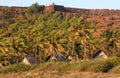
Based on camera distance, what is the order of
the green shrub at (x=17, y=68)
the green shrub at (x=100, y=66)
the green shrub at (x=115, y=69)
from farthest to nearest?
1. the green shrub at (x=17, y=68)
2. the green shrub at (x=100, y=66)
3. the green shrub at (x=115, y=69)

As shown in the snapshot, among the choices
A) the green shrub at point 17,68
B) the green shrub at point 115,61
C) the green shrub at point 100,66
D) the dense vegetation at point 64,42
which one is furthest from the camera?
the dense vegetation at point 64,42

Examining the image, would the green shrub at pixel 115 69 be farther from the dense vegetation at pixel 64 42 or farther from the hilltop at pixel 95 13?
the hilltop at pixel 95 13

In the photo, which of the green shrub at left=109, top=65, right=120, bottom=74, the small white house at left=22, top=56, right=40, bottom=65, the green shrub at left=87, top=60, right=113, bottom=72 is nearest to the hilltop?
the small white house at left=22, top=56, right=40, bottom=65

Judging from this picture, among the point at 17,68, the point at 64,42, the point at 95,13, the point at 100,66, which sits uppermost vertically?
the point at 100,66

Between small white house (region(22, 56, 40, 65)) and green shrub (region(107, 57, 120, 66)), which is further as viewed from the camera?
small white house (region(22, 56, 40, 65))

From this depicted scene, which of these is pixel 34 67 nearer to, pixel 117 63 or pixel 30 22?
pixel 117 63

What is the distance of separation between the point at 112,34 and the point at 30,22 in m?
58.2

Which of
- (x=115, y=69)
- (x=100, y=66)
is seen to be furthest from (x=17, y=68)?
(x=115, y=69)

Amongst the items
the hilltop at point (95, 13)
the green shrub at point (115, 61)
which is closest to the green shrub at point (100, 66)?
the green shrub at point (115, 61)

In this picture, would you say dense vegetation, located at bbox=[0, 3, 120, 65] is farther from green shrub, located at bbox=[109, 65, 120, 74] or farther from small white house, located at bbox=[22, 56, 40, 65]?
green shrub, located at bbox=[109, 65, 120, 74]

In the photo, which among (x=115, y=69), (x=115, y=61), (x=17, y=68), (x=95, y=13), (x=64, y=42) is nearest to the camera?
(x=115, y=69)

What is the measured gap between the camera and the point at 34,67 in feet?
121

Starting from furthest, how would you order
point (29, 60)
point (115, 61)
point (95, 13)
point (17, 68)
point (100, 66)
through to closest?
point (95, 13), point (29, 60), point (17, 68), point (115, 61), point (100, 66)

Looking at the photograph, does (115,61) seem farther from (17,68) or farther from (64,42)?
(64,42)
